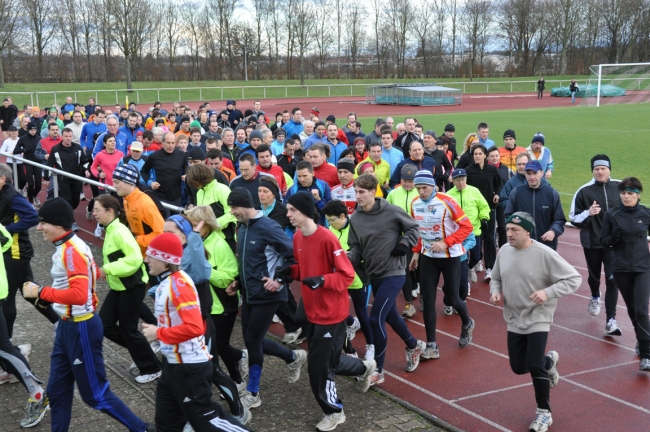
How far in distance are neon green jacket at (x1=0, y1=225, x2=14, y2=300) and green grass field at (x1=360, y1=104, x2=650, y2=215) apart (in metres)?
12.8

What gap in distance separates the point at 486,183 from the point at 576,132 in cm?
2249

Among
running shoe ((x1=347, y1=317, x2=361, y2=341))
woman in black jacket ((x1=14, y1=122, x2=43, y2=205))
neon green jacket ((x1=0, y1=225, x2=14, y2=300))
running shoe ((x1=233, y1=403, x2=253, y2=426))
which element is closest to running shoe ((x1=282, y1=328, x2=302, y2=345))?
running shoe ((x1=347, y1=317, x2=361, y2=341))

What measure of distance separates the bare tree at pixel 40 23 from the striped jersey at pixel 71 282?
6359 cm

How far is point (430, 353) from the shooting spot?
7.68 meters

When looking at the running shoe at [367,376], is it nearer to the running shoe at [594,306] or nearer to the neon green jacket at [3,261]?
the neon green jacket at [3,261]

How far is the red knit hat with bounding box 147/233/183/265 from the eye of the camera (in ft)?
15.8

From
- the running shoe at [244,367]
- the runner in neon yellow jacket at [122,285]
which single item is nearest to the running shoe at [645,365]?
the running shoe at [244,367]

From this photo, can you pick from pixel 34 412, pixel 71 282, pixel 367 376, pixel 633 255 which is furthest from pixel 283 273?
pixel 633 255

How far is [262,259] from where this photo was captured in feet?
21.2

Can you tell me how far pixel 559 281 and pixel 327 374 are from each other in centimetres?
218

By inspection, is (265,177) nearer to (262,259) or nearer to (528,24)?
(262,259)

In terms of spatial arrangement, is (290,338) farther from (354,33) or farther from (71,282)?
(354,33)

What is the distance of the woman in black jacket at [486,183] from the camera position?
11.0 metres

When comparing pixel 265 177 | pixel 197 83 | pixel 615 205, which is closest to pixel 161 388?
pixel 265 177
